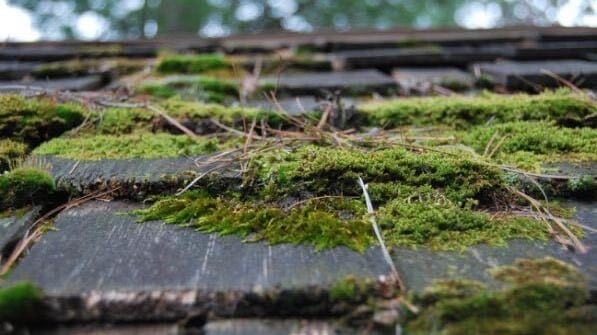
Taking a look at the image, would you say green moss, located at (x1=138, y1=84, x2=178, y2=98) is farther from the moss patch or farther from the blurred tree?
the blurred tree

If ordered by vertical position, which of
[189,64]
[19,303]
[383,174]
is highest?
[189,64]

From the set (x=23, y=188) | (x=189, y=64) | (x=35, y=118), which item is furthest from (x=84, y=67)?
(x=23, y=188)

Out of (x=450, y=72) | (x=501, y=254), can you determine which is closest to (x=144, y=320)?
(x=501, y=254)

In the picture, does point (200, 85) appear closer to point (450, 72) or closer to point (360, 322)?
point (450, 72)

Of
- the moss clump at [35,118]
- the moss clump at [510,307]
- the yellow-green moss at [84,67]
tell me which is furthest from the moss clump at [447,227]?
the yellow-green moss at [84,67]

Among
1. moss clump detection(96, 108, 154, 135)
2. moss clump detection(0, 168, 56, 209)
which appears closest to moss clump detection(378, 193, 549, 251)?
moss clump detection(0, 168, 56, 209)

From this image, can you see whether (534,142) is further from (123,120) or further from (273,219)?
(123,120)

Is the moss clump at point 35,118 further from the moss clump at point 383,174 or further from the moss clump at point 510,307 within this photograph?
the moss clump at point 510,307
